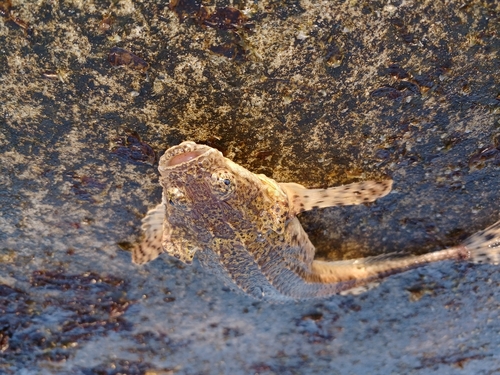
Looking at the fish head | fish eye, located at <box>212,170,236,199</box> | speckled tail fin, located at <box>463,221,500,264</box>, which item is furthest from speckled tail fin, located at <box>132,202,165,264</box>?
speckled tail fin, located at <box>463,221,500,264</box>

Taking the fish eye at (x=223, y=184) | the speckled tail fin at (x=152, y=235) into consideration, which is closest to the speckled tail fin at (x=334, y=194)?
the fish eye at (x=223, y=184)

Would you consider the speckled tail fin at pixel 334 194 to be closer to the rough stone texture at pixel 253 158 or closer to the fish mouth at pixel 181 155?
the rough stone texture at pixel 253 158

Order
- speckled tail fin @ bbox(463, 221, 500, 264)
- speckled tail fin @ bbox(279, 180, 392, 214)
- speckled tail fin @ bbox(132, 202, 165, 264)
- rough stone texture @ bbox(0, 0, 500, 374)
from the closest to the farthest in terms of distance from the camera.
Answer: rough stone texture @ bbox(0, 0, 500, 374) < speckled tail fin @ bbox(279, 180, 392, 214) < speckled tail fin @ bbox(132, 202, 165, 264) < speckled tail fin @ bbox(463, 221, 500, 264)

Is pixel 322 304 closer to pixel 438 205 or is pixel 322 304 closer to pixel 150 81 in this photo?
pixel 438 205

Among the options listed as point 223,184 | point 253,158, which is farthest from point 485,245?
point 223,184

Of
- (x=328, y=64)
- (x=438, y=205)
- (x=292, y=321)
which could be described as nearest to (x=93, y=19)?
(x=328, y=64)

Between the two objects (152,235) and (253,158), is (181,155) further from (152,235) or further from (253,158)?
(152,235)

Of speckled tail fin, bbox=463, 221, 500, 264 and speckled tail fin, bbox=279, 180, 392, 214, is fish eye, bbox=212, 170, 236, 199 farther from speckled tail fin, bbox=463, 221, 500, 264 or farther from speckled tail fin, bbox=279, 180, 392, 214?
speckled tail fin, bbox=463, 221, 500, 264
